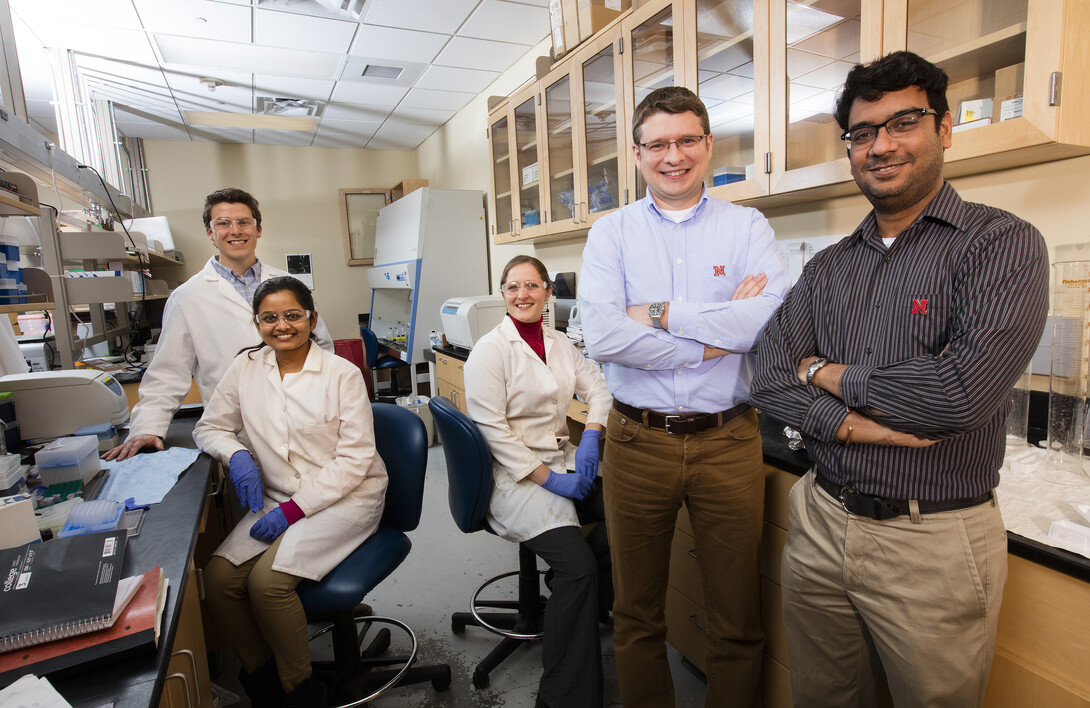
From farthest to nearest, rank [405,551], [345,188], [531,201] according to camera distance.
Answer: [345,188] < [531,201] < [405,551]

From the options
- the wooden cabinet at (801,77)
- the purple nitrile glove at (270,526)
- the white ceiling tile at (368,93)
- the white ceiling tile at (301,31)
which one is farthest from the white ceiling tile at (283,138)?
the purple nitrile glove at (270,526)

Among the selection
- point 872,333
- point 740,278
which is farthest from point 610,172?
point 872,333

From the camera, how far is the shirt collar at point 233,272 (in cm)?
203

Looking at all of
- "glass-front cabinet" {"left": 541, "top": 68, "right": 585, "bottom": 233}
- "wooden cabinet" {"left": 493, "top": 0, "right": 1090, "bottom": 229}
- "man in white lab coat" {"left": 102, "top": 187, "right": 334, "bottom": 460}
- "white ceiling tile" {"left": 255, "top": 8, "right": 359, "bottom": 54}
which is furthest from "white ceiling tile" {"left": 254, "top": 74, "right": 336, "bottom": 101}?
"man in white lab coat" {"left": 102, "top": 187, "right": 334, "bottom": 460}

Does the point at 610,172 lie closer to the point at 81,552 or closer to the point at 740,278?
the point at 740,278

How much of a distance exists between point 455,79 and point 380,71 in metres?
0.53

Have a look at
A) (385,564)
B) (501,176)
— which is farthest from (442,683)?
(501,176)

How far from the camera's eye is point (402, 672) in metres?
1.69

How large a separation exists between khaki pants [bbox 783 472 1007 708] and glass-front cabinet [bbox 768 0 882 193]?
97cm

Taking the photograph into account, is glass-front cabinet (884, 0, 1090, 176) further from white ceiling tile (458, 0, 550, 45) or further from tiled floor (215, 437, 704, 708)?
white ceiling tile (458, 0, 550, 45)

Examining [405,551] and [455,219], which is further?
[455,219]

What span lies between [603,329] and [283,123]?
4.68 meters

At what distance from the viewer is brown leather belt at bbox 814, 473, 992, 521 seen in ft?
3.24

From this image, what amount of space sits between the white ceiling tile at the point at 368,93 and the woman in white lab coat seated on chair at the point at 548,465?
294 cm
